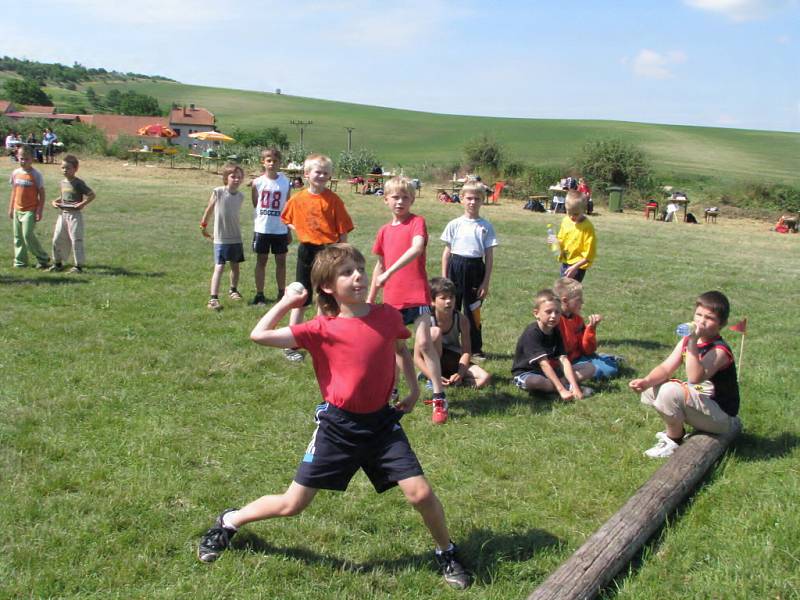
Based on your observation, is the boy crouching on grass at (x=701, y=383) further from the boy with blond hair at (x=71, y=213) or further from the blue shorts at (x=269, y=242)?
the boy with blond hair at (x=71, y=213)

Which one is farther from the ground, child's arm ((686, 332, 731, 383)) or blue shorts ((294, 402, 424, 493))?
child's arm ((686, 332, 731, 383))

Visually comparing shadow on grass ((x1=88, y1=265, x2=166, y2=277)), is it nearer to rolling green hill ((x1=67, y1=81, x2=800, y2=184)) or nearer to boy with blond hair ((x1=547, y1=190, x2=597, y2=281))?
boy with blond hair ((x1=547, y1=190, x2=597, y2=281))

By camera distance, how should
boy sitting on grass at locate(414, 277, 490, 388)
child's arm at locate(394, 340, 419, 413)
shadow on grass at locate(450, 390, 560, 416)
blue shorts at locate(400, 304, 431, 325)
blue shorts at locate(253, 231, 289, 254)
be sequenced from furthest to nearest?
1. blue shorts at locate(253, 231, 289, 254)
2. boy sitting on grass at locate(414, 277, 490, 388)
3. shadow on grass at locate(450, 390, 560, 416)
4. blue shorts at locate(400, 304, 431, 325)
5. child's arm at locate(394, 340, 419, 413)

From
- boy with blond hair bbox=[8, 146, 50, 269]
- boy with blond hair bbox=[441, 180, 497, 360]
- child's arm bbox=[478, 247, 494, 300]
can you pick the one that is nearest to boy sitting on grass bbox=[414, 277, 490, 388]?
child's arm bbox=[478, 247, 494, 300]

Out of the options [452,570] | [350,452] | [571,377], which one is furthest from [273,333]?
[571,377]

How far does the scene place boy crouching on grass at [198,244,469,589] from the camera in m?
3.61

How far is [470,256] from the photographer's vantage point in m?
7.32

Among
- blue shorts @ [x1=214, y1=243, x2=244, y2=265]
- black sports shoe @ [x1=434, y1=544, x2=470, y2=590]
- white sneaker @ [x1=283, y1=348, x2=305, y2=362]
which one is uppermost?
blue shorts @ [x1=214, y1=243, x2=244, y2=265]

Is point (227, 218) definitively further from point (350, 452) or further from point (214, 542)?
point (350, 452)

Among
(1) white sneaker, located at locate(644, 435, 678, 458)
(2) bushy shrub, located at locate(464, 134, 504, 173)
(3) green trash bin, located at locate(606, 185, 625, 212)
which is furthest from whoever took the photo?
(2) bushy shrub, located at locate(464, 134, 504, 173)

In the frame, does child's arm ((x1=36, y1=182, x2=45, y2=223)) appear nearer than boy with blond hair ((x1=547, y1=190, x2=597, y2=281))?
No

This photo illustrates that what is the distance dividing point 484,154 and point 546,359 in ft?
111

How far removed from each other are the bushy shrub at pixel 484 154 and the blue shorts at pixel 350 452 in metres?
36.1

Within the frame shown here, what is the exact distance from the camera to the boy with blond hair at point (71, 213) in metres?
10.9
